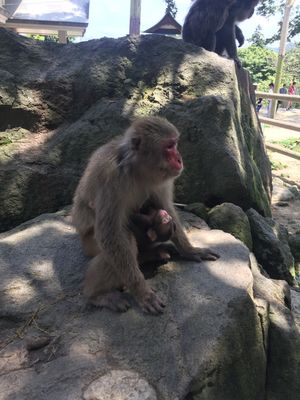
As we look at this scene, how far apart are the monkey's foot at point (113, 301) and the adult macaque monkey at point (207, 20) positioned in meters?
4.88

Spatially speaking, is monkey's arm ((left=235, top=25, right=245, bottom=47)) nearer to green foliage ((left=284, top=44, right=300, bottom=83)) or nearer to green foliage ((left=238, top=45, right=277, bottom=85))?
green foliage ((left=238, top=45, right=277, bottom=85))

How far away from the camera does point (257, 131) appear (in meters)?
6.47

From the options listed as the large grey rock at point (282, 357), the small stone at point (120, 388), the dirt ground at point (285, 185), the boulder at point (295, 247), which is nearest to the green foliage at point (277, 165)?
the dirt ground at point (285, 185)

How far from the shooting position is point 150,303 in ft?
8.60

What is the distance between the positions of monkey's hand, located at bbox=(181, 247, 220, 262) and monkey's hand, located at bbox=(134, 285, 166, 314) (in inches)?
22.7

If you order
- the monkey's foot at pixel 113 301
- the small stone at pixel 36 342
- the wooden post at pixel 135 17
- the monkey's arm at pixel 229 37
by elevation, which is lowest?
the small stone at pixel 36 342

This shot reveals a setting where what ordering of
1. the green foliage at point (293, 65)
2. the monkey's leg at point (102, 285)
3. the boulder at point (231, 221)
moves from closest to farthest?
the monkey's leg at point (102, 285) → the boulder at point (231, 221) → the green foliage at point (293, 65)

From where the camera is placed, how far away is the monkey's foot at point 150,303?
2592 mm

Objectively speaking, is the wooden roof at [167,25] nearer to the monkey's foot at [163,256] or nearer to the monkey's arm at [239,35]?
the monkey's arm at [239,35]

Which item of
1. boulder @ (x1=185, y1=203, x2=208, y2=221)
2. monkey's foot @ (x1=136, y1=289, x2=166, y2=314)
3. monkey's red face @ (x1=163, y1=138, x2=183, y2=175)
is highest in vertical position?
monkey's red face @ (x1=163, y1=138, x2=183, y2=175)

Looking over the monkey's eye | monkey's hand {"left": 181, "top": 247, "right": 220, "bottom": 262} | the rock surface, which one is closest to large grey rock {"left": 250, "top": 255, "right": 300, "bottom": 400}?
the rock surface

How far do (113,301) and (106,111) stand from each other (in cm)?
279

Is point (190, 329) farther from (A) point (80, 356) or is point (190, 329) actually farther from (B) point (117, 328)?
(A) point (80, 356)

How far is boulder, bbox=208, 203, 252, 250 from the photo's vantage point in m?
4.18
